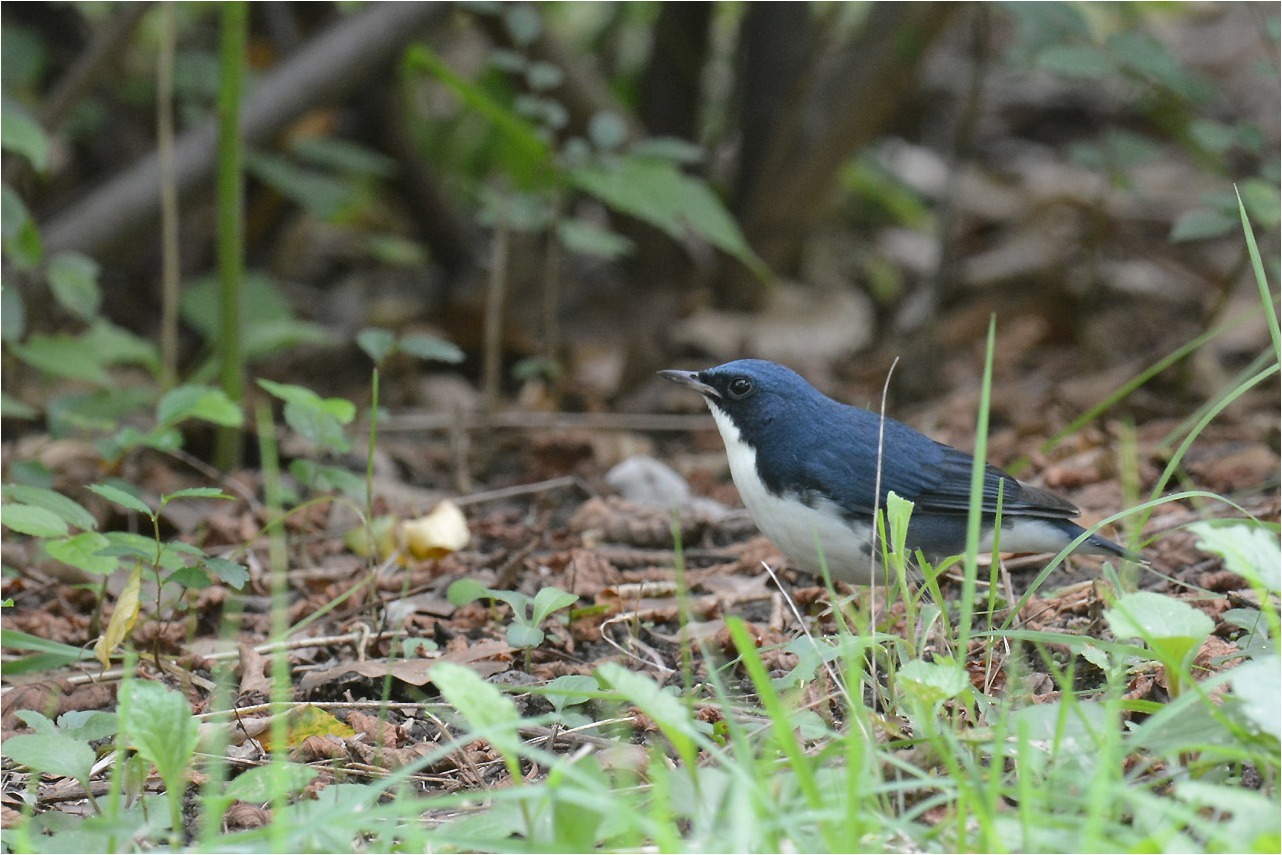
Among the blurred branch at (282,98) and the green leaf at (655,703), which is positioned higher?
the blurred branch at (282,98)

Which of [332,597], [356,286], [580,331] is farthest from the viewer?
[356,286]

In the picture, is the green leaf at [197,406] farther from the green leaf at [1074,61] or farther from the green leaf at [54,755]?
the green leaf at [1074,61]

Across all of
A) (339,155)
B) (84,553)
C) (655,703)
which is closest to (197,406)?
(84,553)

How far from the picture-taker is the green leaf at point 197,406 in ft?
13.7

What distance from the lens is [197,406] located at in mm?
4293

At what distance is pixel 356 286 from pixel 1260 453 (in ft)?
15.8

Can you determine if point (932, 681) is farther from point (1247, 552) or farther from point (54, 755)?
point (54, 755)

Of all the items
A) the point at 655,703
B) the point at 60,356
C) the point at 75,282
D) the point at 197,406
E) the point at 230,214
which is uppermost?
the point at 230,214

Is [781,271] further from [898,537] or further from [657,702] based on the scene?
[657,702]

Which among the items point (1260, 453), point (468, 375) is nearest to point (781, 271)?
point (468, 375)

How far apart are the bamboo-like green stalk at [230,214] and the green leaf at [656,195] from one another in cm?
130

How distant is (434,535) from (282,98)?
8.70 feet

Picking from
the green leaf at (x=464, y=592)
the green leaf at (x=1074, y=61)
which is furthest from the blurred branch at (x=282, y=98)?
the green leaf at (x=464, y=592)

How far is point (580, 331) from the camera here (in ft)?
23.6
